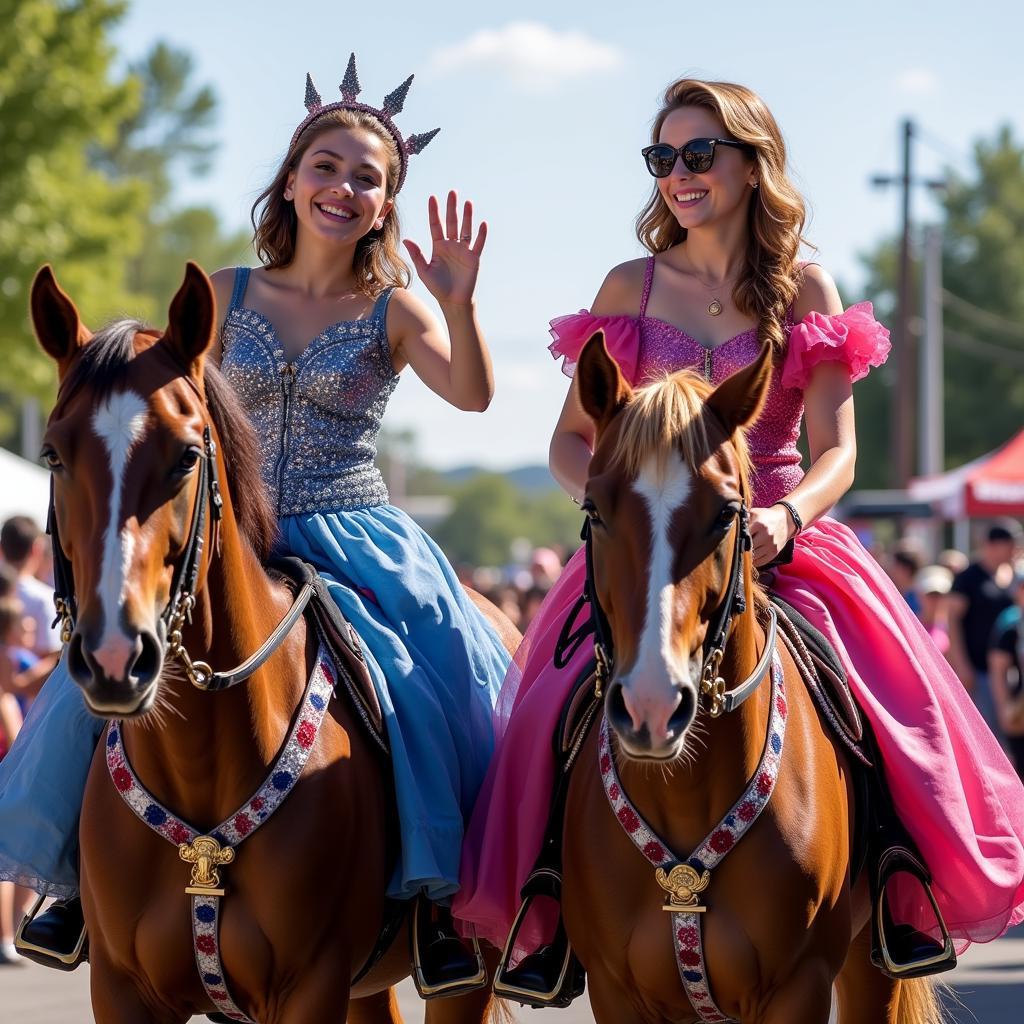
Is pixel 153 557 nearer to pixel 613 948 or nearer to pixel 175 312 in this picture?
pixel 175 312

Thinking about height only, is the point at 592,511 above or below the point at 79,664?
above

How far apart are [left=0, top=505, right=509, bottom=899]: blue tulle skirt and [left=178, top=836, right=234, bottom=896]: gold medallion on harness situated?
0.58 m

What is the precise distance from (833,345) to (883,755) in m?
1.20

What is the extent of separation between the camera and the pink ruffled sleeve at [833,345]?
4.89m

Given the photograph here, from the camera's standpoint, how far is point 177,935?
4168 mm

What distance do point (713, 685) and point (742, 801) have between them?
0.41 meters

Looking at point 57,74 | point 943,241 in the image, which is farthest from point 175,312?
point 943,241

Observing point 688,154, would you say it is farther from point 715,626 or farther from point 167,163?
point 167,163

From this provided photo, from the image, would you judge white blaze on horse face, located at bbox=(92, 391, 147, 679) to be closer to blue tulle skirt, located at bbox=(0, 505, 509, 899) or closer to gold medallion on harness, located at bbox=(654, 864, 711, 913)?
blue tulle skirt, located at bbox=(0, 505, 509, 899)

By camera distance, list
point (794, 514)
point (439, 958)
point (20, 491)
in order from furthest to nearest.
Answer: point (20, 491) → point (439, 958) → point (794, 514)

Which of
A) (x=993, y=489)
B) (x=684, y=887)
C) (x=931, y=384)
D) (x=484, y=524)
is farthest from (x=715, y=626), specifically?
(x=484, y=524)

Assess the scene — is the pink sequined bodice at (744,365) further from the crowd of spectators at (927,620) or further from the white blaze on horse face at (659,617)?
the crowd of spectators at (927,620)

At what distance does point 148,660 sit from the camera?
355cm

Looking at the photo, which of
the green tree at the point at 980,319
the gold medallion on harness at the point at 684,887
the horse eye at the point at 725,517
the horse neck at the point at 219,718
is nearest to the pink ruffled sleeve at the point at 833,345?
the horse eye at the point at 725,517
